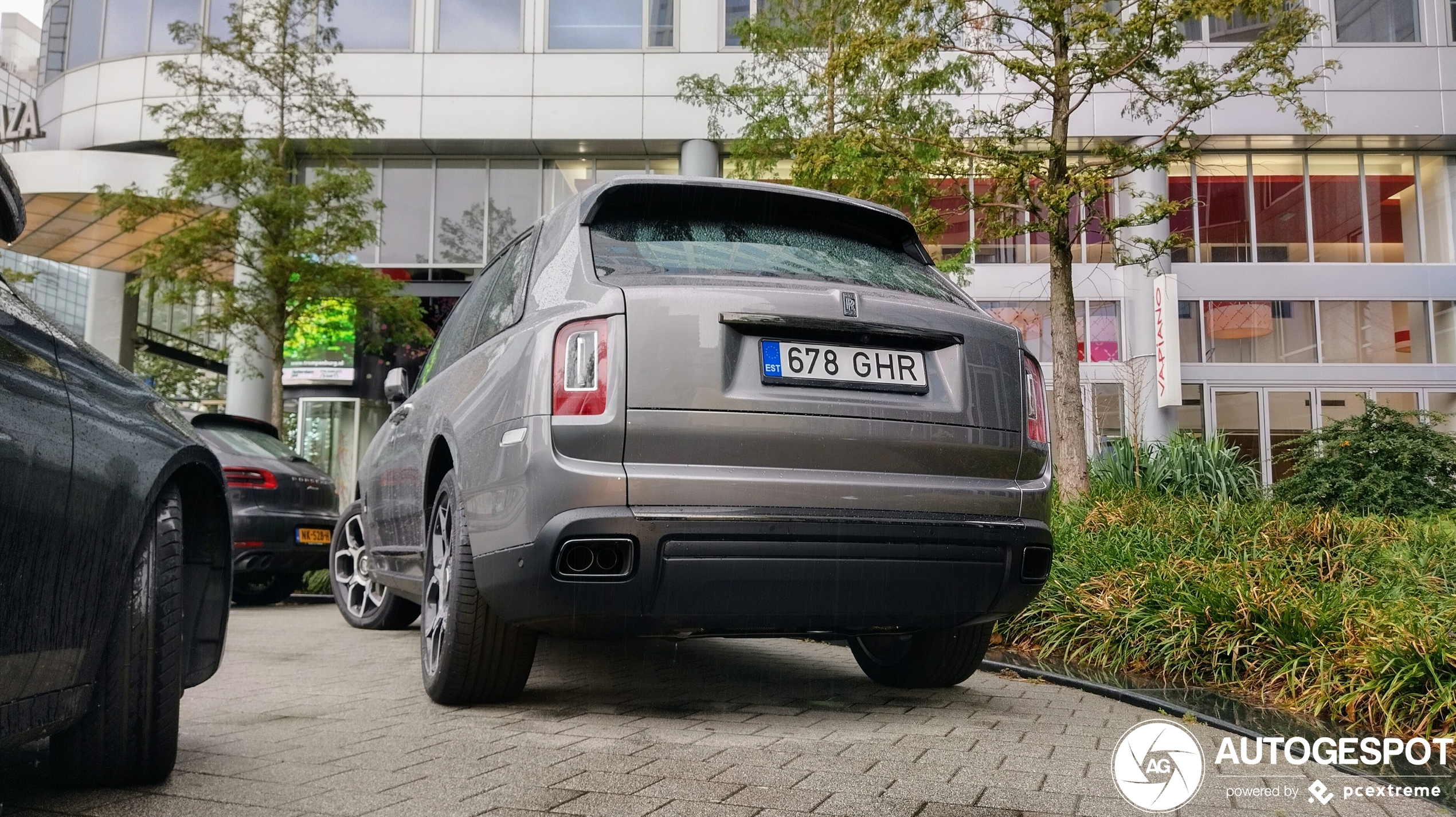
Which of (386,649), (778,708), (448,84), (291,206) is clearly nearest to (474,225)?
(448,84)

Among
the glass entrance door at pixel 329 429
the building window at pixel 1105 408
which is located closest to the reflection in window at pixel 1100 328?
the building window at pixel 1105 408

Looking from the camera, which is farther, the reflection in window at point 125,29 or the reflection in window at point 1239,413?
the reflection in window at point 125,29

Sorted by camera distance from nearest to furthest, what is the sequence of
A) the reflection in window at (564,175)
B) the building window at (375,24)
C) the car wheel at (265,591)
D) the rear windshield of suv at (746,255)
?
the rear windshield of suv at (746,255) → the car wheel at (265,591) → the building window at (375,24) → the reflection in window at (564,175)

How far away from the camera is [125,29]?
21.5 meters

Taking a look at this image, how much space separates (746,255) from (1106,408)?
1810 centimetres

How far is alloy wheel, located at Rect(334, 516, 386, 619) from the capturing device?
275 inches

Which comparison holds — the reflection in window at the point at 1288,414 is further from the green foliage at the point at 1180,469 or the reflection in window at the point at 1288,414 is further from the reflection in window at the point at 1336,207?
the green foliage at the point at 1180,469

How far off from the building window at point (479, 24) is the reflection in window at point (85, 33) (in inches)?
282

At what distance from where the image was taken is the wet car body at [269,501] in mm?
8312

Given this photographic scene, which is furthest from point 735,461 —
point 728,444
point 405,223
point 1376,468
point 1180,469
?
point 405,223

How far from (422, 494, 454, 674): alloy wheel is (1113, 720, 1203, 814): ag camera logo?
2.24 m

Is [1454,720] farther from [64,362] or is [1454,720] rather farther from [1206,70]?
[1206,70]

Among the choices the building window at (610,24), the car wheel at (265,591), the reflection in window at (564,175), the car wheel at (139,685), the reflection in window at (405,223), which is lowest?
the car wheel at (265,591)

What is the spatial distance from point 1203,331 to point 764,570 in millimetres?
20340
